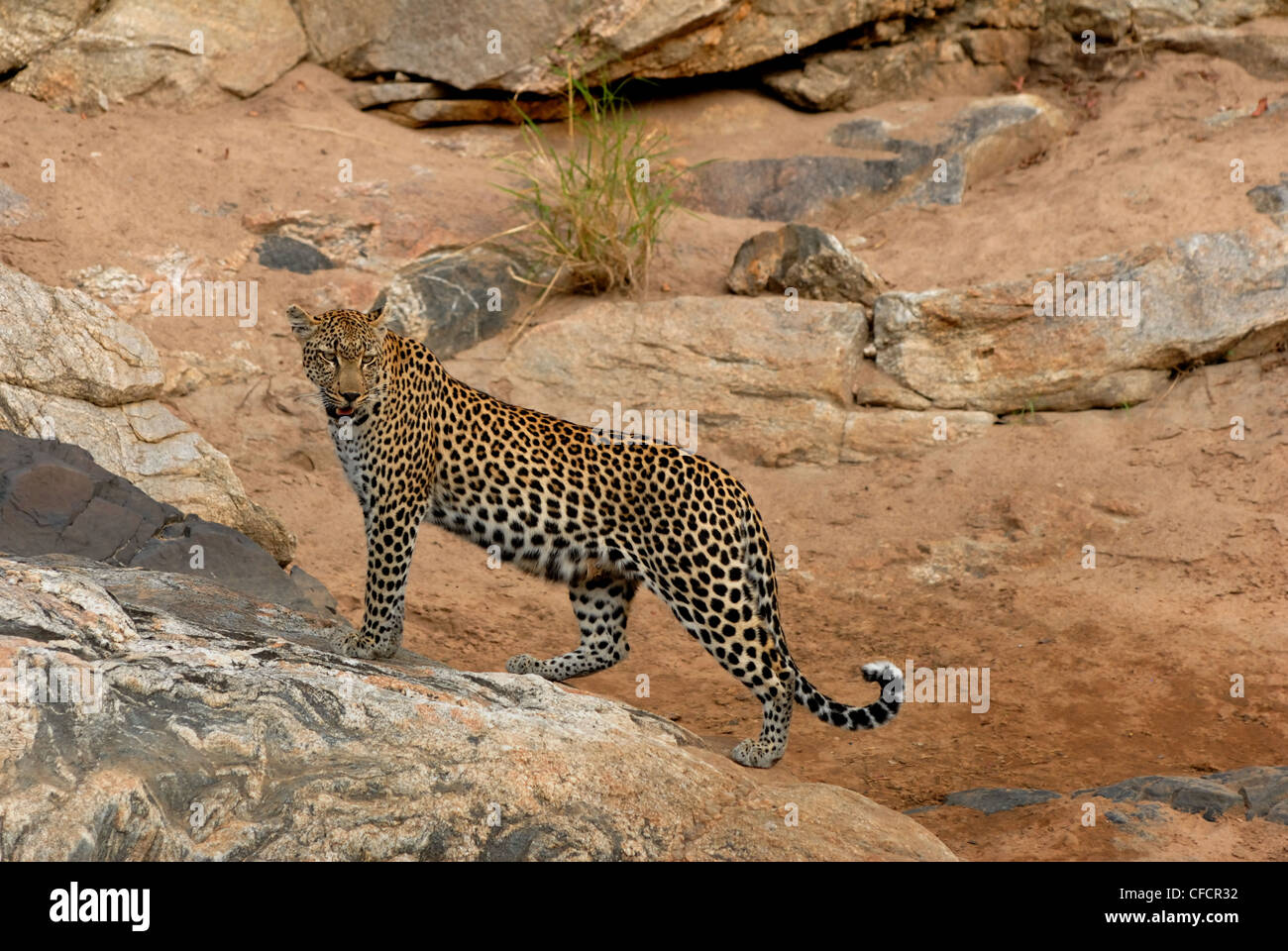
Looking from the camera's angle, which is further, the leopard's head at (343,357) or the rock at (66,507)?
the rock at (66,507)

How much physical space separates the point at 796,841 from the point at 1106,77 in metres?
11.4

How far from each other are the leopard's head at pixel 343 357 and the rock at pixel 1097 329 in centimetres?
587

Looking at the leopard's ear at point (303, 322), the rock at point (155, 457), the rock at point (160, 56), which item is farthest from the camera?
the rock at point (160, 56)

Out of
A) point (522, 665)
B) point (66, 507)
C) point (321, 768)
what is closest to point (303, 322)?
point (66, 507)

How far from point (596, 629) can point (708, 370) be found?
14.5ft

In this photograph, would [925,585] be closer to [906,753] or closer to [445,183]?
[906,753]

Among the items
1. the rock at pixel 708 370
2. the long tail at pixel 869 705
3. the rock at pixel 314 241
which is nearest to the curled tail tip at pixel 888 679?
the long tail at pixel 869 705

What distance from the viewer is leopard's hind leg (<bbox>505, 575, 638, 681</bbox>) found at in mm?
7633

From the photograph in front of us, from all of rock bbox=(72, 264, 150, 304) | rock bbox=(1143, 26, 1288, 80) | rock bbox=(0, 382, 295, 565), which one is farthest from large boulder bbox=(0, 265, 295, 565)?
rock bbox=(1143, 26, 1288, 80)

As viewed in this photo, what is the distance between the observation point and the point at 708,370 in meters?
11.7

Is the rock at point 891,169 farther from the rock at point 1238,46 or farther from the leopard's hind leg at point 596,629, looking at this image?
the leopard's hind leg at point 596,629

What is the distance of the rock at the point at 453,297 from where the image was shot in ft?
38.5

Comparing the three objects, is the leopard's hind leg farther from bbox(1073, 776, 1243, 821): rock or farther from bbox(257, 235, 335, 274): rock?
bbox(257, 235, 335, 274): rock

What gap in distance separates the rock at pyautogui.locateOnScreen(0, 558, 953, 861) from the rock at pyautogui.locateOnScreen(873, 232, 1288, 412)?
6.10 meters
